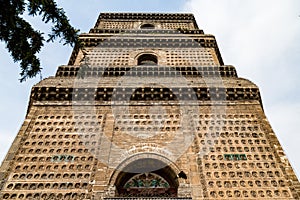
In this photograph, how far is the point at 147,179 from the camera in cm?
909

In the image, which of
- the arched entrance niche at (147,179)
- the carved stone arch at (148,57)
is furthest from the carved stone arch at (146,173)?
the carved stone arch at (148,57)

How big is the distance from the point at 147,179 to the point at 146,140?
113 cm

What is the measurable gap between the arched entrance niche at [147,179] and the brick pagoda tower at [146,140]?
0.09 ft

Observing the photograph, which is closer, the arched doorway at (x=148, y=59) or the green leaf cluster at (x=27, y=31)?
the green leaf cluster at (x=27, y=31)

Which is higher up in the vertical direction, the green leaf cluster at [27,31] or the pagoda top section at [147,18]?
the pagoda top section at [147,18]

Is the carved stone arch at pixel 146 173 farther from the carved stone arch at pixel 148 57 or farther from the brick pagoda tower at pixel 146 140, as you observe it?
the carved stone arch at pixel 148 57

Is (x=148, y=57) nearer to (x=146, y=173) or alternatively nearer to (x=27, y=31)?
(x=146, y=173)

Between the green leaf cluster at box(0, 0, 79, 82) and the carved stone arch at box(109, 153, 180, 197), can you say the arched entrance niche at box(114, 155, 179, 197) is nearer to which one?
the carved stone arch at box(109, 153, 180, 197)

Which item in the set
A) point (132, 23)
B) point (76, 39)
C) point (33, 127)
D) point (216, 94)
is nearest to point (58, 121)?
point (33, 127)

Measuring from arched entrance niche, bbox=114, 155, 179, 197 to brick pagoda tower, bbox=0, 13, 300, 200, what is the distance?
0.03 meters

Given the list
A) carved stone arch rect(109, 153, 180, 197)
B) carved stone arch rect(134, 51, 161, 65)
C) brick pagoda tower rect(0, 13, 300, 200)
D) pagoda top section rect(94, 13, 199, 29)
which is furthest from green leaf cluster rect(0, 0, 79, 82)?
pagoda top section rect(94, 13, 199, 29)

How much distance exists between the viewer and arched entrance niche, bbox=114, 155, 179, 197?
8.64m

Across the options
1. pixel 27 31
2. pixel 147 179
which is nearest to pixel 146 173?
pixel 147 179

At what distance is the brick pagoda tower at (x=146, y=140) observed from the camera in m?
8.13
